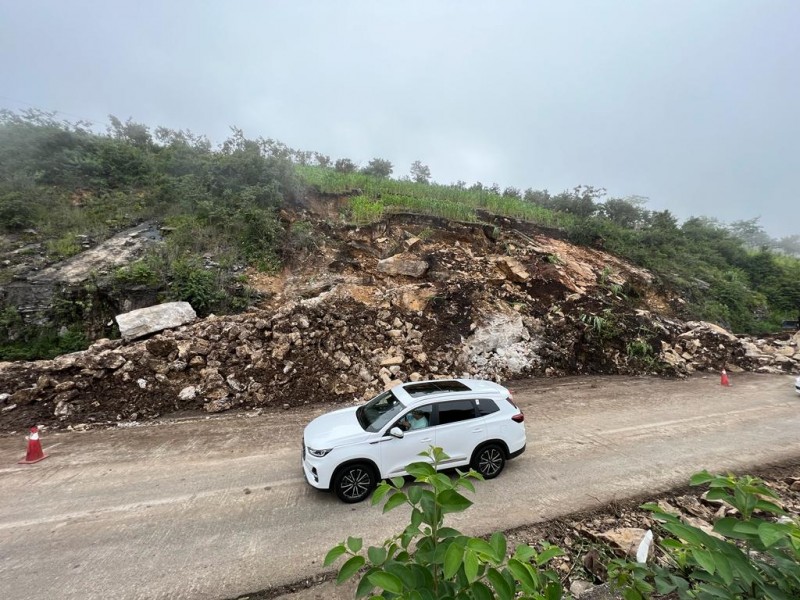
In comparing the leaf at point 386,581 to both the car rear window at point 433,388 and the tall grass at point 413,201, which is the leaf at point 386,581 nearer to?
the car rear window at point 433,388

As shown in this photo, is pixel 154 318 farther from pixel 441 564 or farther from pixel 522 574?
pixel 522 574

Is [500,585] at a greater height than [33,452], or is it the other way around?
[500,585]

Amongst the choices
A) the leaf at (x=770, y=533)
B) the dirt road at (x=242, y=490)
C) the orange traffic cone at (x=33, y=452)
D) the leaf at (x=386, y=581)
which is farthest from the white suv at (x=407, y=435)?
the orange traffic cone at (x=33, y=452)

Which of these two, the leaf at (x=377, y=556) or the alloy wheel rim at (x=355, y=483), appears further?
the alloy wheel rim at (x=355, y=483)

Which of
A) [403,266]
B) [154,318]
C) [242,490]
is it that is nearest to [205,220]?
[154,318]

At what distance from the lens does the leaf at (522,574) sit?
1.51m

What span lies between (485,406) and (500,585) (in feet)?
15.6

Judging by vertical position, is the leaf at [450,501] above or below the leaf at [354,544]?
above

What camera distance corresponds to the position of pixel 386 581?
57.8 inches

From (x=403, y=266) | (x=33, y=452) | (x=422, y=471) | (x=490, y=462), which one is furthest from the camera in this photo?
(x=403, y=266)

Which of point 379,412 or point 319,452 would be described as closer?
point 319,452

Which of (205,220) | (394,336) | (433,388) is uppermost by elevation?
(205,220)

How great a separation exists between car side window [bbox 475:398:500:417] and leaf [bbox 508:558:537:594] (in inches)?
179

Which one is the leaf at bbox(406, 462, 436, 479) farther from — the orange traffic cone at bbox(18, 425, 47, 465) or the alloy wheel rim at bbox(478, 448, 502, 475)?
the orange traffic cone at bbox(18, 425, 47, 465)
